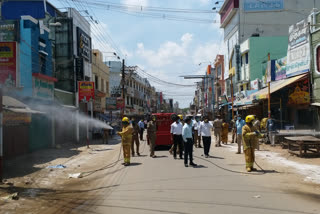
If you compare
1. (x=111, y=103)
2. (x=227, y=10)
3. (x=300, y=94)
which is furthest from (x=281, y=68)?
(x=227, y=10)

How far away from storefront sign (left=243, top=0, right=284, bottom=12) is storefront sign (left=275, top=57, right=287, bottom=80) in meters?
18.5

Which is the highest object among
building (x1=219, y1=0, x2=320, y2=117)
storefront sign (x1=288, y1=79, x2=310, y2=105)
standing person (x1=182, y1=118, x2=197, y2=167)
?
building (x1=219, y1=0, x2=320, y2=117)

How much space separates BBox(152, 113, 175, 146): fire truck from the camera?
16406 millimetres

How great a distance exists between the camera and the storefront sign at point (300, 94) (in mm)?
19259

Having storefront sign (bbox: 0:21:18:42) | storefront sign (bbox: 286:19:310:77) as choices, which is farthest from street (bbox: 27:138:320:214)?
Result: storefront sign (bbox: 286:19:310:77)

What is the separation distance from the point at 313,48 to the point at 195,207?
15.9 metres

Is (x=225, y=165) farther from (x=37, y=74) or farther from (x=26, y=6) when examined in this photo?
(x=26, y=6)

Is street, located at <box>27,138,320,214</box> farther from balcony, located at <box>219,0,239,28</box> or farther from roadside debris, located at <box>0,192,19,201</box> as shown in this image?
balcony, located at <box>219,0,239,28</box>

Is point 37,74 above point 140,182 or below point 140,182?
above

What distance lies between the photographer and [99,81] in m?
33.6

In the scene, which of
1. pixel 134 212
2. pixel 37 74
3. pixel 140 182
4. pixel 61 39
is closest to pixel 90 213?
pixel 134 212

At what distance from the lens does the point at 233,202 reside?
6133mm

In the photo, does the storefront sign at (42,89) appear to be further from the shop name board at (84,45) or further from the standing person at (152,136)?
the standing person at (152,136)

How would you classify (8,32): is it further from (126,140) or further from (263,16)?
(263,16)
